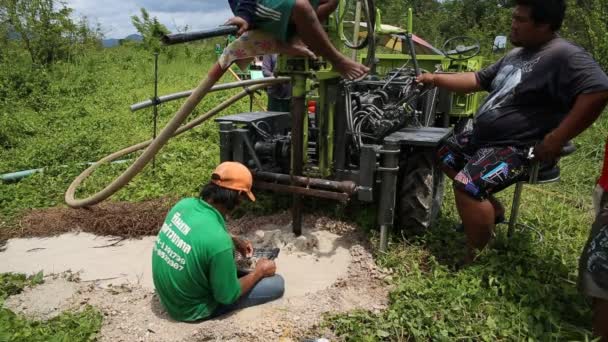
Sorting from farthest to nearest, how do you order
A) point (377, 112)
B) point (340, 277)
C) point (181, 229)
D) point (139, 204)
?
point (139, 204), point (377, 112), point (340, 277), point (181, 229)

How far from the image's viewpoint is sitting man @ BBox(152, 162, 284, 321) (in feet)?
9.21

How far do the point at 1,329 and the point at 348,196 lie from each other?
249 centimetres

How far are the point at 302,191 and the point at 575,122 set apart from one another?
2.05 metres

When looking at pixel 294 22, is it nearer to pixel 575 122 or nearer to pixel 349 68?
pixel 349 68

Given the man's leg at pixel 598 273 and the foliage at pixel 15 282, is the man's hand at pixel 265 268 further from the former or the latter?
the man's leg at pixel 598 273

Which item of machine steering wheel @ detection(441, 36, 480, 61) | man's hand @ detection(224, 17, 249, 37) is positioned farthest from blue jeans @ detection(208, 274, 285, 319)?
machine steering wheel @ detection(441, 36, 480, 61)

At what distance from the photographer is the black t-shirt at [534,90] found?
112 inches

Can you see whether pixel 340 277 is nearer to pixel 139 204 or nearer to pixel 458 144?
pixel 458 144

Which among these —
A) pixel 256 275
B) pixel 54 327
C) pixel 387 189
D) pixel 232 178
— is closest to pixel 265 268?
pixel 256 275

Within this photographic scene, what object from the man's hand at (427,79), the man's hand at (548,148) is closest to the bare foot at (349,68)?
the man's hand at (427,79)

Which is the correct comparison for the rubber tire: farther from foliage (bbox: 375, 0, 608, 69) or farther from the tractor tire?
foliage (bbox: 375, 0, 608, 69)

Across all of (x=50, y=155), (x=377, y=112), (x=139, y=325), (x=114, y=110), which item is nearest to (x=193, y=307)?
(x=139, y=325)

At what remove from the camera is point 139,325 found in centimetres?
298

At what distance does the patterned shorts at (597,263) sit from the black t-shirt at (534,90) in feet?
2.26
